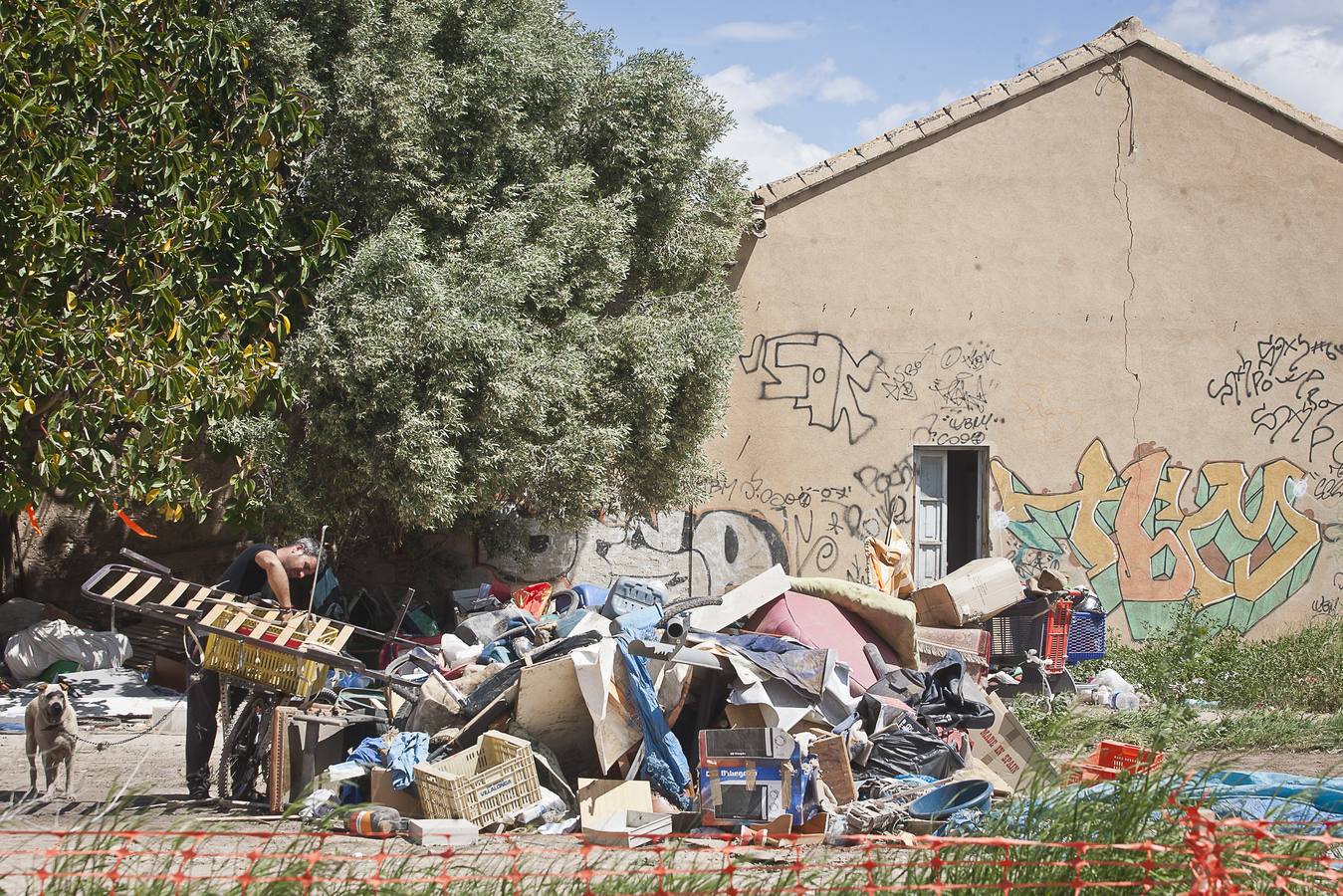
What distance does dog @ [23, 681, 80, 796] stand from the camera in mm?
6738

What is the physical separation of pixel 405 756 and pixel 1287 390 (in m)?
11.2

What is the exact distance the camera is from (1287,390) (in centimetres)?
1364

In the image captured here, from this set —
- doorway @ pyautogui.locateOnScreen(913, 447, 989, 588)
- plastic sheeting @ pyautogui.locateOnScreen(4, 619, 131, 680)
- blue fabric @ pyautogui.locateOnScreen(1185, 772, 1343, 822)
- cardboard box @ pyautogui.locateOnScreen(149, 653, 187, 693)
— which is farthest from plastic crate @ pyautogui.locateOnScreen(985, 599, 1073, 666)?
plastic sheeting @ pyautogui.locateOnScreen(4, 619, 131, 680)

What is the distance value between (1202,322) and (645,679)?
9615 millimetres

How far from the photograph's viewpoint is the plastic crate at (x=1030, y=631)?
35.1ft

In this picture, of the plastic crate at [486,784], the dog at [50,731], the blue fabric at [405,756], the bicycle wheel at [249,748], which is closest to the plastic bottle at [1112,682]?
the plastic crate at [486,784]

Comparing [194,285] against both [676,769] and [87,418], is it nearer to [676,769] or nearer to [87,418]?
[87,418]

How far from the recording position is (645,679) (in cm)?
682

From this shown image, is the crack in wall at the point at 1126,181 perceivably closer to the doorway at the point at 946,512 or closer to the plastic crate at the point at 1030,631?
the doorway at the point at 946,512

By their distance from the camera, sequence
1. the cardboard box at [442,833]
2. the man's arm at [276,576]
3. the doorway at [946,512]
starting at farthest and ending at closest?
the doorway at [946,512], the man's arm at [276,576], the cardboard box at [442,833]

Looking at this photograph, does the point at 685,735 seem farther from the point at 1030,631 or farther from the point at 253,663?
the point at 1030,631

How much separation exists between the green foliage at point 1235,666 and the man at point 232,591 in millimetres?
7609

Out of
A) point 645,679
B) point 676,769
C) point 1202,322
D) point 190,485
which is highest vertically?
point 1202,322

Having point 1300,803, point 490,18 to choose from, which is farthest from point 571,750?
point 490,18
